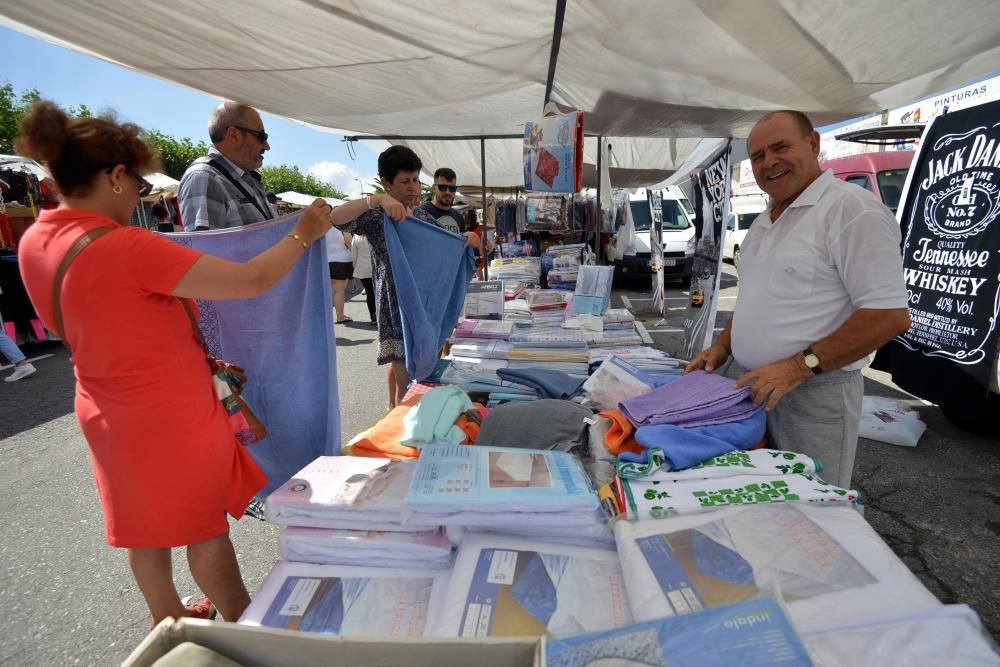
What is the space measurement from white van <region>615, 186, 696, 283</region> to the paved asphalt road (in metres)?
7.18

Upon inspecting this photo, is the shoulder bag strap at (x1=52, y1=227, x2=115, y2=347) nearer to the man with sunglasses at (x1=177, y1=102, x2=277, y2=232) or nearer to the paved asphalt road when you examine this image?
the man with sunglasses at (x1=177, y1=102, x2=277, y2=232)

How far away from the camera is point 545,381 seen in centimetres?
227

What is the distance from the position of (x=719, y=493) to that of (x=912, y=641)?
47cm

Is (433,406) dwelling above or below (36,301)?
below

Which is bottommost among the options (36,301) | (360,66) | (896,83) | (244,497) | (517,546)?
(244,497)

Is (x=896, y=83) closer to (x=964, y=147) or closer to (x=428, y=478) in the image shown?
(x=964, y=147)

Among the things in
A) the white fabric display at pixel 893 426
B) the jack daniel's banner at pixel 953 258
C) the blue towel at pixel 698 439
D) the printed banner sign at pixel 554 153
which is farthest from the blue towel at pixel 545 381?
the jack daniel's banner at pixel 953 258

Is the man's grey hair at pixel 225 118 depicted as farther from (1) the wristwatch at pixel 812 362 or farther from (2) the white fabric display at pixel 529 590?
(1) the wristwatch at pixel 812 362

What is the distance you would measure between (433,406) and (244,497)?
650mm

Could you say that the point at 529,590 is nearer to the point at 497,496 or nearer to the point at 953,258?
the point at 497,496

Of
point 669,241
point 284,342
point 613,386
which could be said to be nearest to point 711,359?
point 613,386

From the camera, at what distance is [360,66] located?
3062mm

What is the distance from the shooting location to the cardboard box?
0.72m

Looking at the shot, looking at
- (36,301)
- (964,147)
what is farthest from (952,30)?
(36,301)
